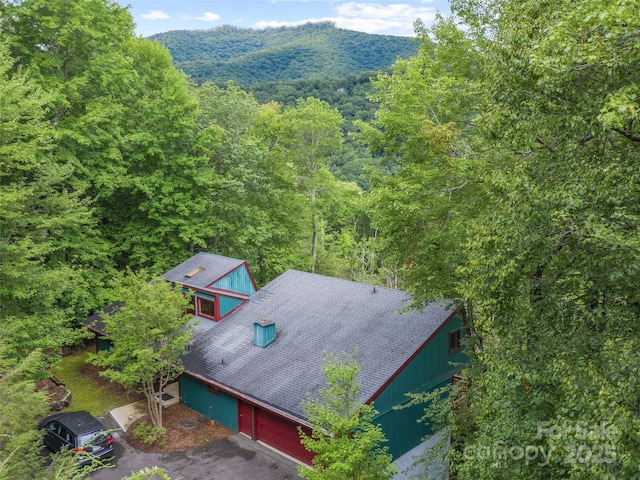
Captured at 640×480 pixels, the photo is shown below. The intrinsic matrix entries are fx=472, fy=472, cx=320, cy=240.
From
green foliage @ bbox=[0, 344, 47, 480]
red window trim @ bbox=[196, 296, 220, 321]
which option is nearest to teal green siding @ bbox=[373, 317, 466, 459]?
green foliage @ bbox=[0, 344, 47, 480]

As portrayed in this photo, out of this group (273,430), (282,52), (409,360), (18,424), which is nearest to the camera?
(18,424)

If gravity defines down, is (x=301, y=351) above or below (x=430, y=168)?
below

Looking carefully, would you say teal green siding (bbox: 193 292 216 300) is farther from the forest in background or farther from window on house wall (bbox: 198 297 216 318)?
the forest in background

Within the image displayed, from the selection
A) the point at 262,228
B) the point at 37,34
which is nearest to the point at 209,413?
the point at 262,228

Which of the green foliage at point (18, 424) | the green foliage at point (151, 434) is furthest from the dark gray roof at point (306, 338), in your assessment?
the green foliage at point (18, 424)

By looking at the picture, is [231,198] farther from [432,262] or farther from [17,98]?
[432,262]

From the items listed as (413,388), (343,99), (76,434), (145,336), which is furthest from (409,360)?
(343,99)

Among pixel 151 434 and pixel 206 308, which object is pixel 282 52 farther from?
pixel 151 434
